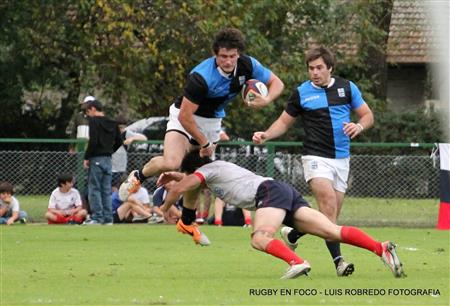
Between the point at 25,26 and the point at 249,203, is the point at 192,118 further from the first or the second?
the point at 25,26

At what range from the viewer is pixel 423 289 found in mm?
10492

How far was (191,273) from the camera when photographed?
12391 millimetres

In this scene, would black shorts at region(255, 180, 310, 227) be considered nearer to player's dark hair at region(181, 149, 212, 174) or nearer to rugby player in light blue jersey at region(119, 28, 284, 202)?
player's dark hair at region(181, 149, 212, 174)

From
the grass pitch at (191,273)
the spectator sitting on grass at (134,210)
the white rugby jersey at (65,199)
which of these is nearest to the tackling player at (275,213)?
the grass pitch at (191,273)

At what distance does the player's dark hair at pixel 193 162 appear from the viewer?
12.6m

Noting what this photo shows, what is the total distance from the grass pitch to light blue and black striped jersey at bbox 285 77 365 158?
1.27m

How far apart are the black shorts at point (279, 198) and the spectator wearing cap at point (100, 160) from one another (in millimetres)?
10371

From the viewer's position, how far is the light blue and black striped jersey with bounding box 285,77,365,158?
42.0 ft

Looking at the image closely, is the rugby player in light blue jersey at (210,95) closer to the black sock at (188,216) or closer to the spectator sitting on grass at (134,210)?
the black sock at (188,216)

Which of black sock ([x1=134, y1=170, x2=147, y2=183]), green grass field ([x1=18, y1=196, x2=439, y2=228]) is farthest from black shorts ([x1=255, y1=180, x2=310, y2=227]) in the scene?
green grass field ([x1=18, y1=196, x2=439, y2=228])

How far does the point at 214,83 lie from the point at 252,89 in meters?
0.40

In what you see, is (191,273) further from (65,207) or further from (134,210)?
(134,210)

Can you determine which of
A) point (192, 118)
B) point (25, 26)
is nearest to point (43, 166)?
point (25, 26)

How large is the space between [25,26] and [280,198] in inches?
639
